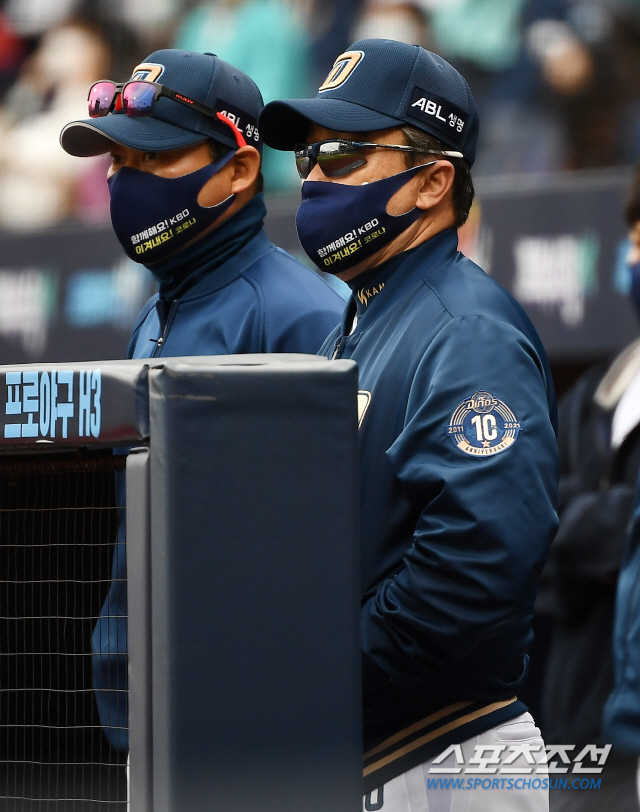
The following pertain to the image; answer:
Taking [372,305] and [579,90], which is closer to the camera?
[372,305]

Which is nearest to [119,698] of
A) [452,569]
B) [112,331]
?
[452,569]

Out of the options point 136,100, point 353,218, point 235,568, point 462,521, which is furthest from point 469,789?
point 136,100

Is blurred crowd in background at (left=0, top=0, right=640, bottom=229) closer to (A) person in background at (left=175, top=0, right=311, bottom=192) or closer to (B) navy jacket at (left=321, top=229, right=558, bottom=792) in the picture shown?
(A) person in background at (left=175, top=0, right=311, bottom=192)

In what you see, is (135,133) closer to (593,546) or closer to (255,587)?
(255,587)

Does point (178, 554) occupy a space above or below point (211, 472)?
below

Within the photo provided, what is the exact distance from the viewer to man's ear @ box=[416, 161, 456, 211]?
2395 millimetres

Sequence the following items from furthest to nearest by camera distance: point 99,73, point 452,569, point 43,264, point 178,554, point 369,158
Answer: point 99,73 < point 43,264 < point 369,158 < point 452,569 < point 178,554

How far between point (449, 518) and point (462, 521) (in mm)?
24

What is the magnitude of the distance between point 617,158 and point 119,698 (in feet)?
16.7

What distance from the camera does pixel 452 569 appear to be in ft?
6.45

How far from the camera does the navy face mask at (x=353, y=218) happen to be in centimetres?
237

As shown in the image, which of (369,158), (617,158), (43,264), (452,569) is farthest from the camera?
(43,264)

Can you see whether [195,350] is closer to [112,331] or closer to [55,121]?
[112,331]

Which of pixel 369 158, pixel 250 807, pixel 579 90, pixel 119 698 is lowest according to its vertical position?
pixel 250 807
